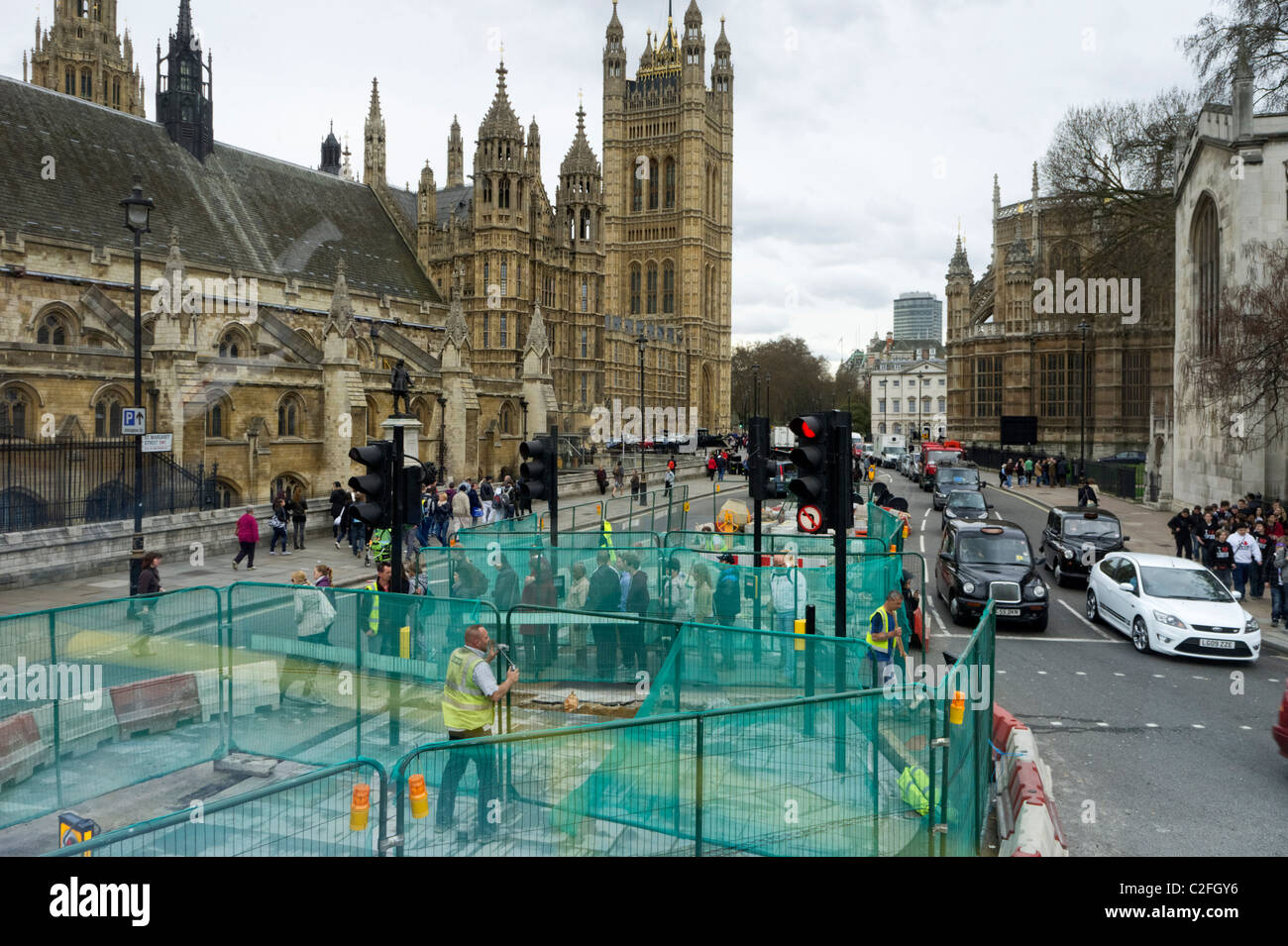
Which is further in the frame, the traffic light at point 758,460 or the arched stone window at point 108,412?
the arched stone window at point 108,412

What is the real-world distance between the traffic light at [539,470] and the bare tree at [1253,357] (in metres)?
19.1

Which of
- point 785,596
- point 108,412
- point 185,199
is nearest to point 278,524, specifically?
point 108,412

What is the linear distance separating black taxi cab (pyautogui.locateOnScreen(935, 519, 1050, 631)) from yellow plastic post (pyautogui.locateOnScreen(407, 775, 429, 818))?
11.1 metres

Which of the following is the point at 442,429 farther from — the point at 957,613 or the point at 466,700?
the point at 466,700

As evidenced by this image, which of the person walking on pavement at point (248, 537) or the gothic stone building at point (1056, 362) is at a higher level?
the gothic stone building at point (1056, 362)

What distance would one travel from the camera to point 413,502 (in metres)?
9.73

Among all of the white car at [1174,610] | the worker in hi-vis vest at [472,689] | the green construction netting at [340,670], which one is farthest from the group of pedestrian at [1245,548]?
the worker in hi-vis vest at [472,689]

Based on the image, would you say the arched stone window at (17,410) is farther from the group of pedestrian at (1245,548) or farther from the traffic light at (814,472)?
the group of pedestrian at (1245,548)

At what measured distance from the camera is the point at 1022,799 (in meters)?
6.89

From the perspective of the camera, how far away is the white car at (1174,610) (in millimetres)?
12953

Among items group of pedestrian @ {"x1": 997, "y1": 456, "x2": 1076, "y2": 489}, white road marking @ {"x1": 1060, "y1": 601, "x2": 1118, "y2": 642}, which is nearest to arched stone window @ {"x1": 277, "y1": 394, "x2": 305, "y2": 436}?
white road marking @ {"x1": 1060, "y1": 601, "x2": 1118, "y2": 642}

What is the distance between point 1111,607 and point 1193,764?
21.7ft

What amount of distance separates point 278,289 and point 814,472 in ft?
124
